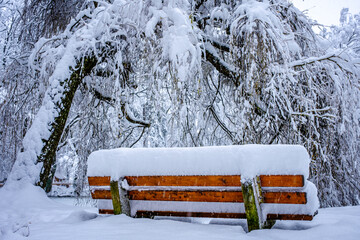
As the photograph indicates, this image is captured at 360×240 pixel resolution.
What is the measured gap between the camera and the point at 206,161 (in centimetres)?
221

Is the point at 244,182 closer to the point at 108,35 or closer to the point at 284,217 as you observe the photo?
the point at 284,217

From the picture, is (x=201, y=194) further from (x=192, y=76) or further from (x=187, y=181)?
(x=192, y=76)

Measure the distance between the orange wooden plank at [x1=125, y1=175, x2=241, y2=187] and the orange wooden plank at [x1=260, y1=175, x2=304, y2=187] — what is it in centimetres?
20

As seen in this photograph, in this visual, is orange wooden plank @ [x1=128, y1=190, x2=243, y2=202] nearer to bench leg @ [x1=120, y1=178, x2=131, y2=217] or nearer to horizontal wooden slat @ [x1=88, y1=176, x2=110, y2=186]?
bench leg @ [x1=120, y1=178, x2=131, y2=217]

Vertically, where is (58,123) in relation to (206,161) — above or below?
above

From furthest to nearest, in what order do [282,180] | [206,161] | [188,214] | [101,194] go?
[101,194], [188,214], [206,161], [282,180]

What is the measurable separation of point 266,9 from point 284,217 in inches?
118

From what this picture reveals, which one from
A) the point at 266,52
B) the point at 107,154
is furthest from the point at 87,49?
the point at 266,52

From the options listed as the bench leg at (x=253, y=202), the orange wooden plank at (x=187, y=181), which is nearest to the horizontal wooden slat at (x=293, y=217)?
the bench leg at (x=253, y=202)

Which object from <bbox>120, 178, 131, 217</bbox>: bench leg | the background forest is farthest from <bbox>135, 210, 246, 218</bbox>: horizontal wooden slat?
the background forest

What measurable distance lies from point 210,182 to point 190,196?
26cm

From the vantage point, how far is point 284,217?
2164mm

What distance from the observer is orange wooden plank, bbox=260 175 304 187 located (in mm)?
1999

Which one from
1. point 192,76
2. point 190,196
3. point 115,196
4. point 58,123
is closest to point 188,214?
point 190,196
